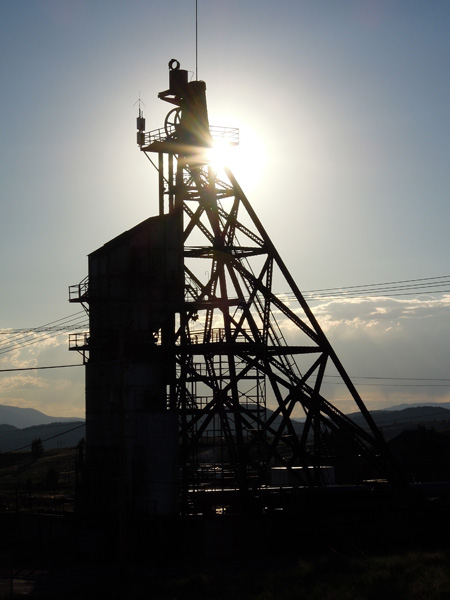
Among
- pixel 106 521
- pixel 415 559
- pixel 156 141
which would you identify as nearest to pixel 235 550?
pixel 106 521

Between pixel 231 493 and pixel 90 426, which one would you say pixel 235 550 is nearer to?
pixel 231 493

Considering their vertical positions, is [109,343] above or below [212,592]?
above

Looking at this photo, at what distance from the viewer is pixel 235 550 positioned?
3916cm

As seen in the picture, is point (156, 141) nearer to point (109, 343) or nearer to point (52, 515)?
point (109, 343)

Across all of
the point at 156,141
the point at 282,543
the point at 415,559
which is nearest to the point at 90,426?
the point at 282,543

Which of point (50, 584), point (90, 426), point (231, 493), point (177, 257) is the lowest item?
point (50, 584)

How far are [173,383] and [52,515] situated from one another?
9960 mm

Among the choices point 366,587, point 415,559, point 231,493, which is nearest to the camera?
point 366,587

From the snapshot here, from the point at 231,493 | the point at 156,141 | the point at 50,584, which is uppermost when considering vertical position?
the point at 156,141

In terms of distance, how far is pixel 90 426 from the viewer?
43406 mm

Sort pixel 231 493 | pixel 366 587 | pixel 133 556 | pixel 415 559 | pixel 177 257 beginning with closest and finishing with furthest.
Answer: pixel 366 587 < pixel 415 559 < pixel 133 556 < pixel 231 493 < pixel 177 257

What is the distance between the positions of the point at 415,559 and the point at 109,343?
58.0 feet

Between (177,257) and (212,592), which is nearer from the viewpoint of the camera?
(212,592)

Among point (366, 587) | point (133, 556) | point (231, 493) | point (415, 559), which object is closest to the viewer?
point (366, 587)
